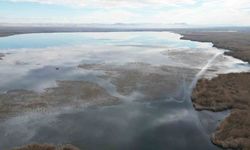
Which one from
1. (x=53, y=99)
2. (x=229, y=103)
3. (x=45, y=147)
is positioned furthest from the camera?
(x=53, y=99)

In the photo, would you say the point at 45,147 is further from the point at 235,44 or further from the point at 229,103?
the point at 235,44

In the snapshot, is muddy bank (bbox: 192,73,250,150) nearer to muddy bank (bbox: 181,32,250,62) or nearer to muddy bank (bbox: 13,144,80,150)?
muddy bank (bbox: 13,144,80,150)

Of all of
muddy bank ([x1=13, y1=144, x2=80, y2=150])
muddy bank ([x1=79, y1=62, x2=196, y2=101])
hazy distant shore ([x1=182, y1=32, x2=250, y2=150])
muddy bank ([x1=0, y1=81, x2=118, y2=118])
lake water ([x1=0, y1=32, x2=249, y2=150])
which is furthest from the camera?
muddy bank ([x1=79, y1=62, x2=196, y2=101])

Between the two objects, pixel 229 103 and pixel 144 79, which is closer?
pixel 229 103

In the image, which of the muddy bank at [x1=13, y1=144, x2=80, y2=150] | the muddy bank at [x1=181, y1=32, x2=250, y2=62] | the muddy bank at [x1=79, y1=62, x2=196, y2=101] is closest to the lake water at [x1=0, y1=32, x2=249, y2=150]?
the muddy bank at [x1=79, y1=62, x2=196, y2=101]

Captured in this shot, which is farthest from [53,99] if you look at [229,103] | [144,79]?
[229,103]
